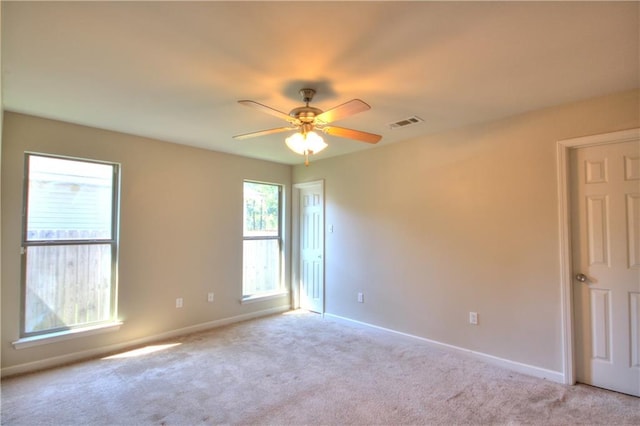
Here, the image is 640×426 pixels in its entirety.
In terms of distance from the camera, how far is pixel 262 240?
5176mm

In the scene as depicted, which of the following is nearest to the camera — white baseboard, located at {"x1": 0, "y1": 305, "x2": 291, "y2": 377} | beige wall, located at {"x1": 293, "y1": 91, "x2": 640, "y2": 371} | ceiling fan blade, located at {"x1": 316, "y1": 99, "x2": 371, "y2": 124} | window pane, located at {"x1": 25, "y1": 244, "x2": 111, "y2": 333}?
ceiling fan blade, located at {"x1": 316, "y1": 99, "x2": 371, "y2": 124}

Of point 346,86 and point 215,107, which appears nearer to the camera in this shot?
point 346,86

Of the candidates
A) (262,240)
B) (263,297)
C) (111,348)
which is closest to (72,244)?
(111,348)

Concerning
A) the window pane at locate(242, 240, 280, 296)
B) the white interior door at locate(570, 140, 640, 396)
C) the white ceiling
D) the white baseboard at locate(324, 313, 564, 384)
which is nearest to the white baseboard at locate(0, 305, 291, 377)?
the window pane at locate(242, 240, 280, 296)

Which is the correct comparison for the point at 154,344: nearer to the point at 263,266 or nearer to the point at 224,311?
the point at 224,311

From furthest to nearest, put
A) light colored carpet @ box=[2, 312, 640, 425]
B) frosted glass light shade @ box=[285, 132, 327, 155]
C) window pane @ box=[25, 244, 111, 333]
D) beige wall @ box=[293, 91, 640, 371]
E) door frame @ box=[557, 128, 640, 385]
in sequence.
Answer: window pane @ box=[25, 244, 111, 333], beige wall @ box=[293, 91, 640, 371], door frame @ box=[557, 128, 640, 385], frosted glass light shade @ box=[285, 132, 327, 155], light colored carpet @ box=[2, 312, 640, 425]

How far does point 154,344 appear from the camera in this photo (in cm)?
372

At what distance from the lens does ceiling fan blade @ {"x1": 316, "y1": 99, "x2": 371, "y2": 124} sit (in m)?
2.03

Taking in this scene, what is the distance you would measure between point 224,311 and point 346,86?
3.56m

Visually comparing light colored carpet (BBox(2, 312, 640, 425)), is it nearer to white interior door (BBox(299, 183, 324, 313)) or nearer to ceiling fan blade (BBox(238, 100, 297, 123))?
white interior door (BBox(299, 183, 324, 313))

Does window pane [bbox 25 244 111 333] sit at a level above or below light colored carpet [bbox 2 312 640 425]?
above

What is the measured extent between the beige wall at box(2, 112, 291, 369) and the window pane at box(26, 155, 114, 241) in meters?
0.14

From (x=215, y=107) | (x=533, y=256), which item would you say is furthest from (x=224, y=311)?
(x=533, y=256)

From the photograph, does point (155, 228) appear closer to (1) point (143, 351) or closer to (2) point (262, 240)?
(1) point (143, 351)
